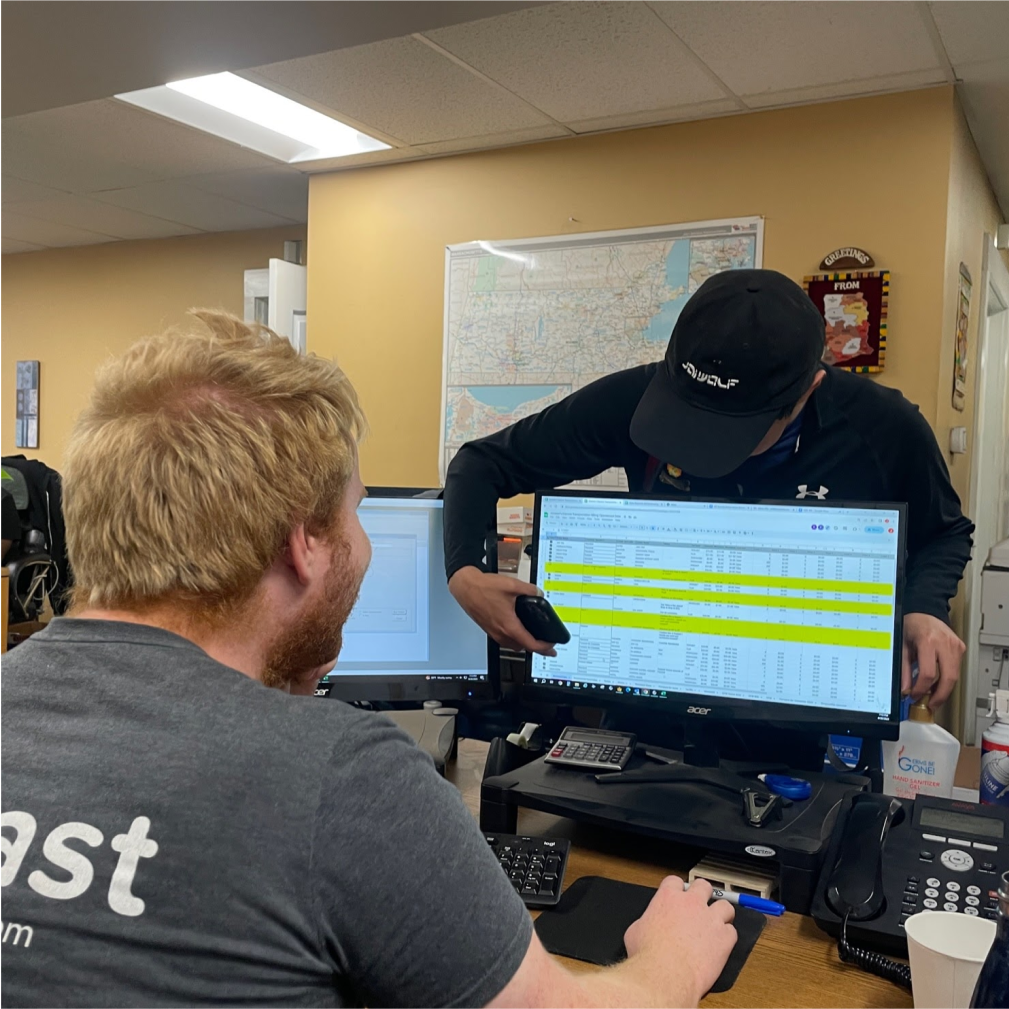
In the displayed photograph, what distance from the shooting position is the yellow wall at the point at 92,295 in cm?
559

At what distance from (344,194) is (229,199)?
0.85 metres

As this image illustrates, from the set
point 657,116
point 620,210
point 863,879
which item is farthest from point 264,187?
point 863,879

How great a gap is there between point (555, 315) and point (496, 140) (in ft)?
2.38

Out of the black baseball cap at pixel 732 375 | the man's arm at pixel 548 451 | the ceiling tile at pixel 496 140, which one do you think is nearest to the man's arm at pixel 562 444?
the man's arm at pixel 548 451

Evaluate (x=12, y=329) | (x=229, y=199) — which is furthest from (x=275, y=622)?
(x=12, y=329)

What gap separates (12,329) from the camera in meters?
6.55

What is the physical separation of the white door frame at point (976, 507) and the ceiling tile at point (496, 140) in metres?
1.80

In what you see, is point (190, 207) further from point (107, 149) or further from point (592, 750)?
point (592, 750)

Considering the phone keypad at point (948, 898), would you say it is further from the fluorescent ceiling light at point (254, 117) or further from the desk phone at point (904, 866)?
the fluorescent ceiling light at point (254, 117)

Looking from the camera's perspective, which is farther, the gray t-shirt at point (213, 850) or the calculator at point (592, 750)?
the calculator at point (592, 750)

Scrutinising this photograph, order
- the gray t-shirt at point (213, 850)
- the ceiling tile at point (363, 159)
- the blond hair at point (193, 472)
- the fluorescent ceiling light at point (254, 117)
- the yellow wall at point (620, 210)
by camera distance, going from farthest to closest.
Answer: the ceiling tile at point (363, 159) → the fluorescent ceiling light at point (254, 117) → the yellow wall at point (620, 210) → the blond hair at point (193, 472) → the gray t-shirt at point (213, 850)

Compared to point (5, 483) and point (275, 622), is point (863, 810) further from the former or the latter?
point (5, 483)

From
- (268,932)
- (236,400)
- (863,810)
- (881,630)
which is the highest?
(236,400)

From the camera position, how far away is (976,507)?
13.7ft
